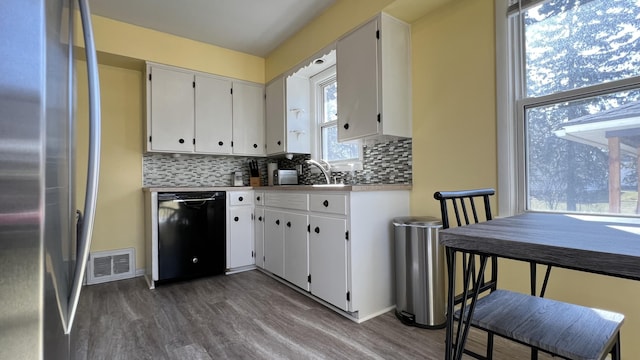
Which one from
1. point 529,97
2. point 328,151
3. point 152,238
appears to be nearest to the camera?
point 529,97

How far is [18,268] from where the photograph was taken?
1.56 feet

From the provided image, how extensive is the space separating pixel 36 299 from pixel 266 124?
3341 millimetres

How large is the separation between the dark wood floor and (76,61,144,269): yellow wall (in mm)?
652

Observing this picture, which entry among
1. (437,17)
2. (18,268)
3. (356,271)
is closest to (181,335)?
(356,271)

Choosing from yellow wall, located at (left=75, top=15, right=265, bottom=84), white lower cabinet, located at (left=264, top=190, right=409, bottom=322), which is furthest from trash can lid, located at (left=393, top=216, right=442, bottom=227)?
yellow wall, located at (left=75, top=15, right=265, bottom=84)

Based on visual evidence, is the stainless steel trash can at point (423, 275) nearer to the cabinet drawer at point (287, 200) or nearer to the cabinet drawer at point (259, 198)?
the cabinet drawer at point (287, 200)

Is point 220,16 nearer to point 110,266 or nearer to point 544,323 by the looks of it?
point 110,266

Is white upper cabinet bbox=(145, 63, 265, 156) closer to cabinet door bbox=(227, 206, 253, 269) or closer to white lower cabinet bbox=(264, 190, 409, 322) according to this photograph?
cabinet door bbox=(227, 206, 253, 269)

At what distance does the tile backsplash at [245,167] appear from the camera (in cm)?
249

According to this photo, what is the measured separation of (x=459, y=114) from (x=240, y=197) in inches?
88.7

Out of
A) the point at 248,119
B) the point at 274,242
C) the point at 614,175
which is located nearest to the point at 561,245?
the point at 614,175

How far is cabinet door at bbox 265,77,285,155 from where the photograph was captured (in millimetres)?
3432

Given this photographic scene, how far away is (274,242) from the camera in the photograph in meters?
2.91

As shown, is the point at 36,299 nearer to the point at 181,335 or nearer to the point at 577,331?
the point at 577,331
